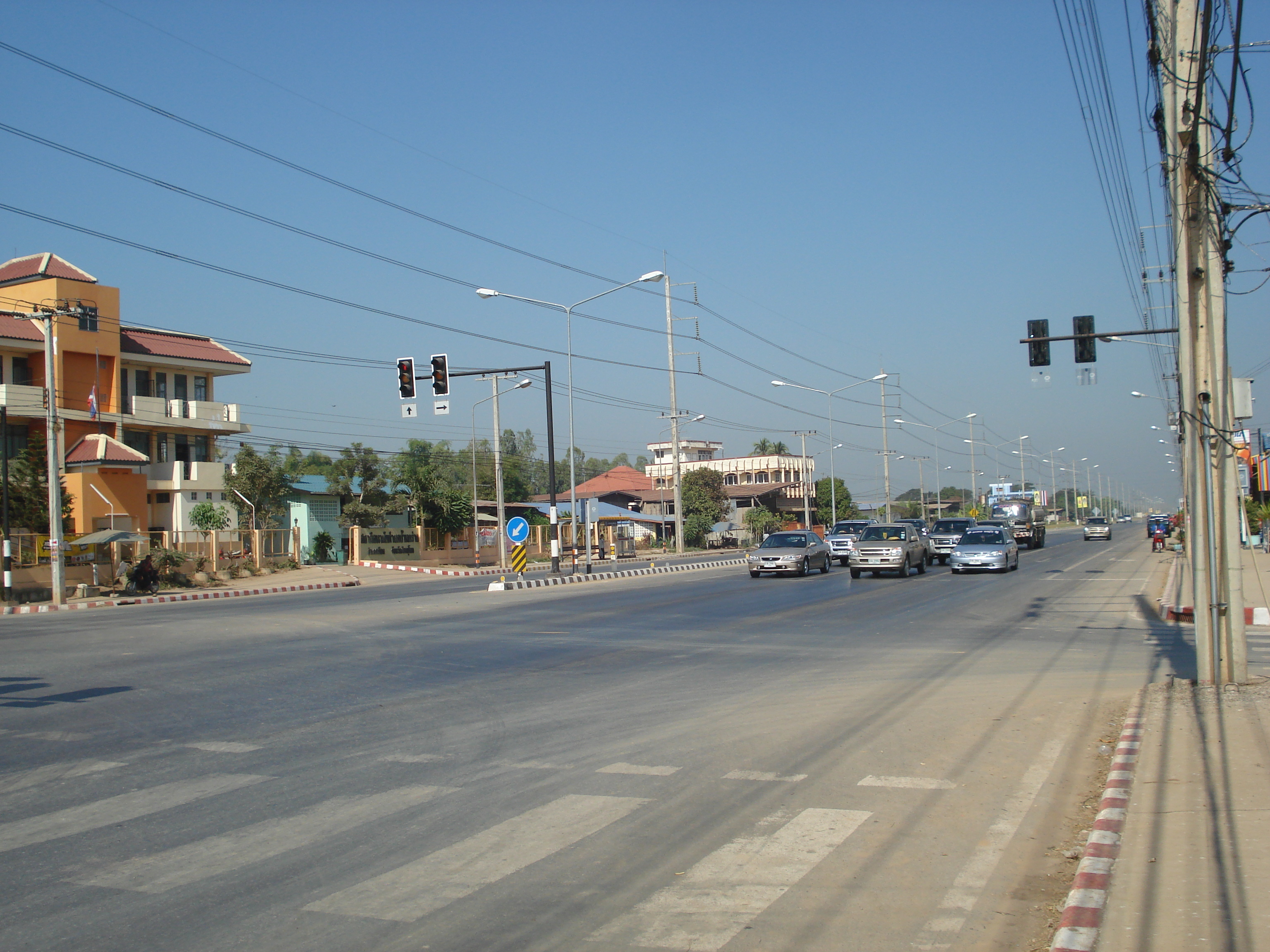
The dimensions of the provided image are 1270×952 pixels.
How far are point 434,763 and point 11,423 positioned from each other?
42.7 metres

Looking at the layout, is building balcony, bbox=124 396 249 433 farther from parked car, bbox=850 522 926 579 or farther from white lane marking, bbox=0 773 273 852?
white lane marking, bbox=0 773 273 852

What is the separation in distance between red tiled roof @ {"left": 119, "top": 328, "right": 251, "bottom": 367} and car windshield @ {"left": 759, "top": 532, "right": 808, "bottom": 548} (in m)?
30.8

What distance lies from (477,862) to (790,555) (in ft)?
99.7

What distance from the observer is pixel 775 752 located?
8.60m

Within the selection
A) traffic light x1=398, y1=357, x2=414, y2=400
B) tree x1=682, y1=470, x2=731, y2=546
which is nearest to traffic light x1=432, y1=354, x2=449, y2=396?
traffic light x1=398, y1=357, x2=414, y2=400

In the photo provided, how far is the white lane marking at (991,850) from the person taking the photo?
4933 millimetres

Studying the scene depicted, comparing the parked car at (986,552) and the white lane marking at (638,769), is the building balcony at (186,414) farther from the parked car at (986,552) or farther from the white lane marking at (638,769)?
the white lane marking at (638,769)

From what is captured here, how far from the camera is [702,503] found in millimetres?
91625

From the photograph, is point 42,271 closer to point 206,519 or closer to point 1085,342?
point 206,519

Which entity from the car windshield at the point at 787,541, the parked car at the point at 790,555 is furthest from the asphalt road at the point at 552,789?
the car windshield at the point at 787,541

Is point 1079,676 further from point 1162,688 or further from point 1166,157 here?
point 1166,157

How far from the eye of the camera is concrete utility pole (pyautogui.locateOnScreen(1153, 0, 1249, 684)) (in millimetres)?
10133

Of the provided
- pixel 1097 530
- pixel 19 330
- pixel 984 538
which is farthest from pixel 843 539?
pixel 1097 530

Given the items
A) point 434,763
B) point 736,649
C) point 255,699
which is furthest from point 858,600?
point 434,763
